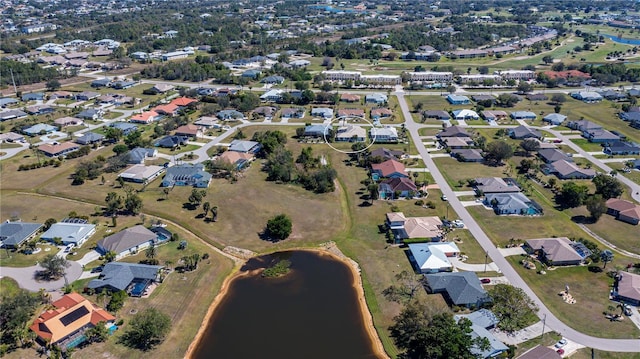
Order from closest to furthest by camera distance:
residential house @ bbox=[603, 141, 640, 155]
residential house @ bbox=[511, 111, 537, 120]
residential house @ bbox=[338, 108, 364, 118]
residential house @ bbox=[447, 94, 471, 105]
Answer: residential house @ bbox=[603, 141, 640, 155], residential house @ bbox=[511, 111, 537, 120], residential house @ bbox=[338, 108, 364, 118], residential house @ bbox=[447, 94, 471, 105]

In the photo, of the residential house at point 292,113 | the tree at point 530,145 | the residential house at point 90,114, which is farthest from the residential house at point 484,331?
the residential house at point 90,114

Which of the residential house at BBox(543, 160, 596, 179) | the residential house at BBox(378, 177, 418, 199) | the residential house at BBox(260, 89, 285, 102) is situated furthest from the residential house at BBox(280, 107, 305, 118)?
the residential house at BBox(543, 160, 596, 179)

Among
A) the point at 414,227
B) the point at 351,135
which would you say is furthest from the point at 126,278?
the point at 351,135

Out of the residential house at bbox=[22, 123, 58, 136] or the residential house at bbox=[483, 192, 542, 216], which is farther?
the residential house at bbox=[22, 123, 58, 136]

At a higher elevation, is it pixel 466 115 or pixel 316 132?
pixel 316 132

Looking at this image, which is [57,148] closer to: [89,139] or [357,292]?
[89,139]

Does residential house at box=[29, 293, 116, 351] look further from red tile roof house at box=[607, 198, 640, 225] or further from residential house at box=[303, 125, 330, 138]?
red tile roof house at box=[607, 198, 640, 225]

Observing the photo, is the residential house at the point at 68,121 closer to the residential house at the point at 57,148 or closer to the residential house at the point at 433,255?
the residential house at the point at 57,148
